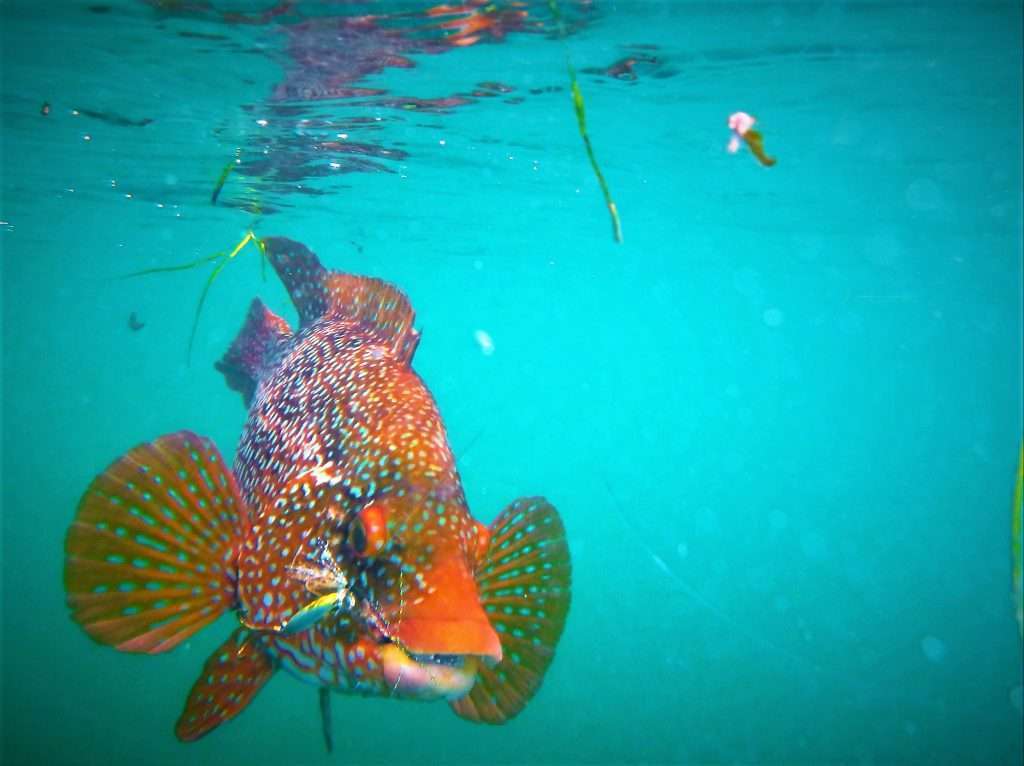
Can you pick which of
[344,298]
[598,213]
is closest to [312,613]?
[344,298]

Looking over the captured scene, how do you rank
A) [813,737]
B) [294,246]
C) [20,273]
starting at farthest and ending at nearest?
[20,273]
[813,737]
[294,246]

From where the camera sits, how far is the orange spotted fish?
9.24ft

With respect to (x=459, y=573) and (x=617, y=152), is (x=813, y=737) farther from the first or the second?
(x=459, y=573)

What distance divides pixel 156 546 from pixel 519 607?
6.19 feet

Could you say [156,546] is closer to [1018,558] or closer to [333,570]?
[333,570]

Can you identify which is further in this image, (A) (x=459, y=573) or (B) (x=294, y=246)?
(B) (x=294, y=246)

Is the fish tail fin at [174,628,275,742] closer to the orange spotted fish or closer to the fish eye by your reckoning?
the orange spotted fish

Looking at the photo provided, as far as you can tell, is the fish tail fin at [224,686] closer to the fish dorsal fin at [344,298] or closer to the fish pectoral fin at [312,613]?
the fish pectoral fin at [312,613]

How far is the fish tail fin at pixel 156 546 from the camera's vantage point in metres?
3.11

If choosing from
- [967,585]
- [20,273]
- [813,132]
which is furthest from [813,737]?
[20,273]

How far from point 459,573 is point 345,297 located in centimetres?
341

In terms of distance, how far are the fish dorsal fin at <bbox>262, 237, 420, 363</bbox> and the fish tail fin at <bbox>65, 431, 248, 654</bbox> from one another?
1.64 metres

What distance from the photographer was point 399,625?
273 cm

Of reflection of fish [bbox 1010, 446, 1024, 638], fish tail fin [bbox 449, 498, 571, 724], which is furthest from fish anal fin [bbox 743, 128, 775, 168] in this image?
fish tail fin [bbox 449, 498, 571, 724]
